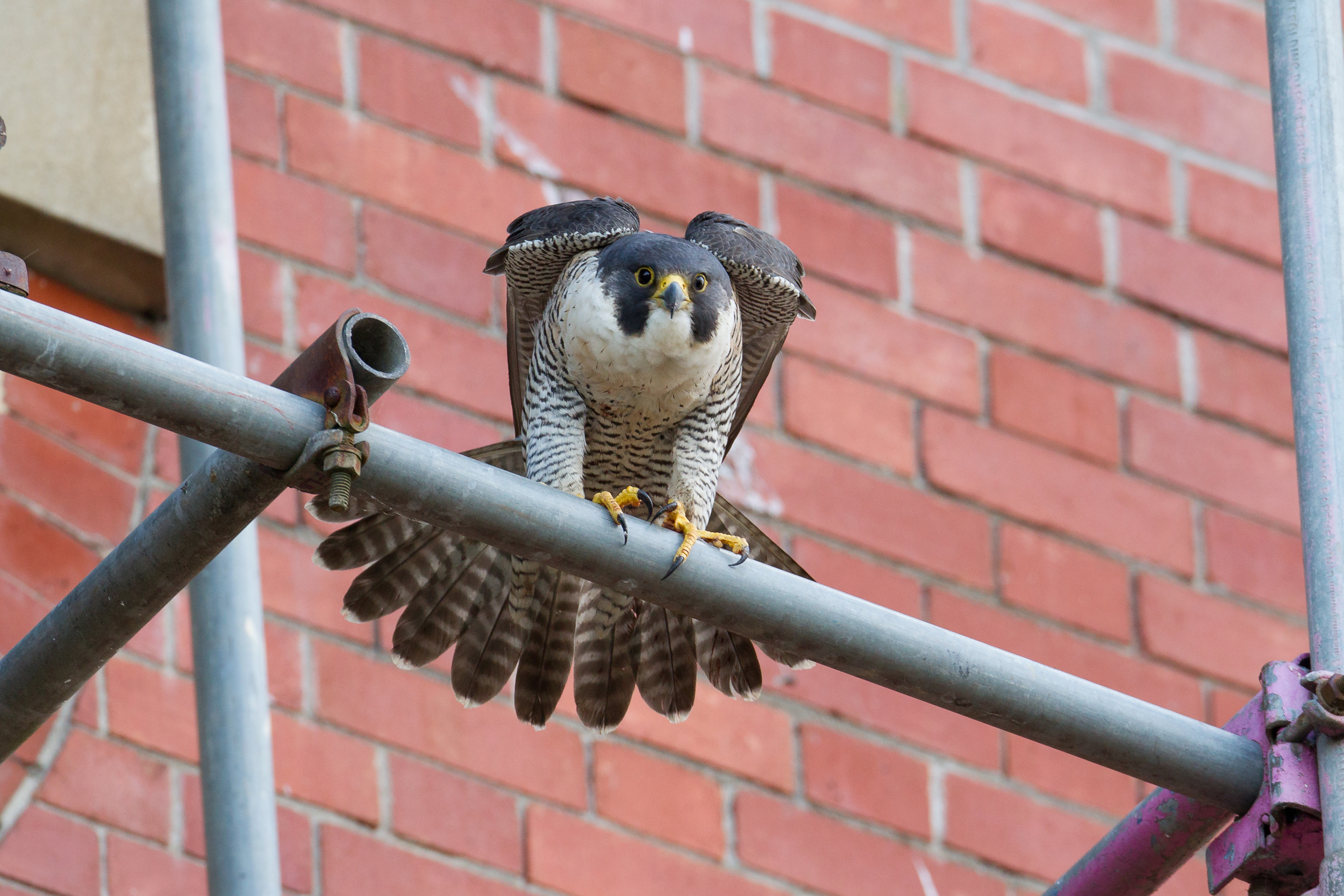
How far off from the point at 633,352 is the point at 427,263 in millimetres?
754

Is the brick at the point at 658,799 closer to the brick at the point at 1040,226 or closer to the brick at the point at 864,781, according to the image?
the brick at the point at 864,781

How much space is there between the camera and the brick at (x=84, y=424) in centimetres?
317

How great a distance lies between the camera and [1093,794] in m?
3.70

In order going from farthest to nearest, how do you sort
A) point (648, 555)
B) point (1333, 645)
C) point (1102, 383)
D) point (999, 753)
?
point (1102, 383) → point (999, 753) → point (1333, 645) → point (648, 555)

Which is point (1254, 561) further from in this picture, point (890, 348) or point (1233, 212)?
point (890, 348)

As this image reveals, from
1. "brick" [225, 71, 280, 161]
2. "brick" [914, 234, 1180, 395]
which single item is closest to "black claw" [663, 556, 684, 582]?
"brick" [225, 71, 280, 161]

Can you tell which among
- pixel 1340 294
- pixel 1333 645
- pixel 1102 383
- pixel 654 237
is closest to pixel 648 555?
pixel 1333 645

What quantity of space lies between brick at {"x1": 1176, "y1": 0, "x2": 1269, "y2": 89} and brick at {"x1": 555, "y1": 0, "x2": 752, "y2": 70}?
0.97 meters

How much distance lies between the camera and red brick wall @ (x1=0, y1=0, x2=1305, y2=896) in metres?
3.16

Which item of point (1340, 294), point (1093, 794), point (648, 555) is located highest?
point (1093, 794)

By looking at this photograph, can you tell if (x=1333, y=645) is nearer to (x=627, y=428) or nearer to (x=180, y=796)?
(x=627, y=428)

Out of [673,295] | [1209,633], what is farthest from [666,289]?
[1209,633]

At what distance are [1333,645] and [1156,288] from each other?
2.18 m

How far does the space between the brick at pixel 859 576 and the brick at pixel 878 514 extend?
0.10 ft
